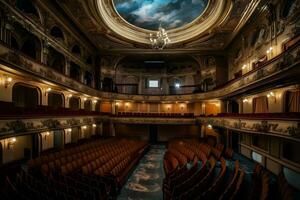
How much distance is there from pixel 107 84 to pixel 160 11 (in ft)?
29.3

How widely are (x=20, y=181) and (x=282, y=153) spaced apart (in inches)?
384

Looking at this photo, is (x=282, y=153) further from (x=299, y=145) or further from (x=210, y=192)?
(x=210, y=192)

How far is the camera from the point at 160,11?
13.2 meters

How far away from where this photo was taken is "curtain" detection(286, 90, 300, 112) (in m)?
7.30

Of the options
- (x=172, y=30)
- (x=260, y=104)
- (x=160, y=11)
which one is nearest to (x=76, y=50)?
(x=160, y=11)

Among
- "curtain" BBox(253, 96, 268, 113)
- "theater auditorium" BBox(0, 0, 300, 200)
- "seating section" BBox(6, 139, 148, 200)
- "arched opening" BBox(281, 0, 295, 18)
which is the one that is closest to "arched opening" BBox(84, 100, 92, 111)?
"theater auditorium" BBox(0, 0, 300, 200)

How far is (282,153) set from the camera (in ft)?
26.4

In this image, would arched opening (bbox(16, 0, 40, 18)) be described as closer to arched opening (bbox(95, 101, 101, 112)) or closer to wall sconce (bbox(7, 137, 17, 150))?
wall sconce (bbox(7, 137, 17, 150))

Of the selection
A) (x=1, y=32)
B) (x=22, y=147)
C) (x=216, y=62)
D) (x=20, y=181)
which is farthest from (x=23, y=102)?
(x=216, y=62)

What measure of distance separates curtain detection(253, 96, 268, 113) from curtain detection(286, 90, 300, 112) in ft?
5.01

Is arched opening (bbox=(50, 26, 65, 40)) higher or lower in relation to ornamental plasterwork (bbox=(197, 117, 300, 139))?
higher

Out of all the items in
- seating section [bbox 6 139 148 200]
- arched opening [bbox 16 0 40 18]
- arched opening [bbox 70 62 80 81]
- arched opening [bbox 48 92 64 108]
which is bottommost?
seating section [bbox 6 139 148 200]

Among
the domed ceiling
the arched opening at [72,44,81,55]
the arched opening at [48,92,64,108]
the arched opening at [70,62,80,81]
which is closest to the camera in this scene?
the domed ceiling

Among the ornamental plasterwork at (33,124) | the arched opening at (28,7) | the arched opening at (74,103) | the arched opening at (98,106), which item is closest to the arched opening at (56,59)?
the arched opening at (74,103)
